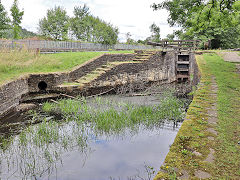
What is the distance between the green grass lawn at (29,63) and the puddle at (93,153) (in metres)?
6.01

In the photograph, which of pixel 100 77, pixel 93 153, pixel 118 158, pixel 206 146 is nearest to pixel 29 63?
pixel 100 77

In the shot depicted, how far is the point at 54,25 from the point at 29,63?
1315 inches

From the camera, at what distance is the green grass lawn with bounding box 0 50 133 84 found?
11758 mm

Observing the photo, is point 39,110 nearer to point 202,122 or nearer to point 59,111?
point 59,111

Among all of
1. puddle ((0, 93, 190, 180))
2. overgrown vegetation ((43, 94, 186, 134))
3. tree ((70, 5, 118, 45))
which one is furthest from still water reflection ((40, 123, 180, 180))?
tree ((70, 5, 118, 45))

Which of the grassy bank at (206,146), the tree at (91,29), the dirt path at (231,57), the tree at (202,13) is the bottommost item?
the grassy bank at (206,146)

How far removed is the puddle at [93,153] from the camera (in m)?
4.39

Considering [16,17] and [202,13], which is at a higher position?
[16,17]

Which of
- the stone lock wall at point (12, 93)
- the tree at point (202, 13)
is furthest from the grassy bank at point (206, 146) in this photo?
the stone lock wall at point (12, 93)

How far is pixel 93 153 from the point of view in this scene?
5.25m

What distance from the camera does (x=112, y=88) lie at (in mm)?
13680

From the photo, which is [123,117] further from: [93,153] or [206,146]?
[206,146]

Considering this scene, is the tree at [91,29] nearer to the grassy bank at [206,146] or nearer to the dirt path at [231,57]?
the dirt path at [231,57]

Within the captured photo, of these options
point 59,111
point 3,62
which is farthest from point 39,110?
point 3,62
